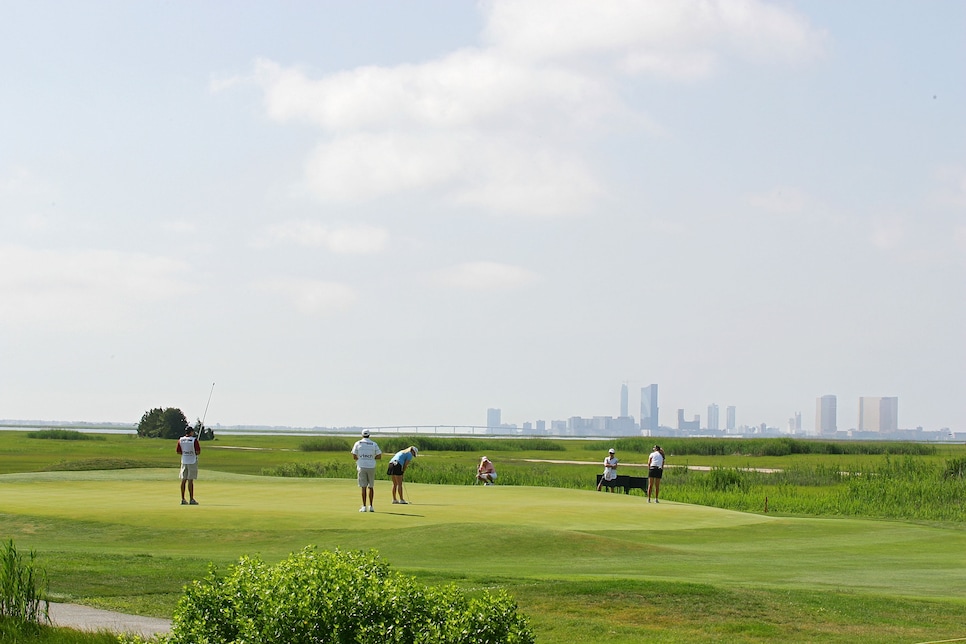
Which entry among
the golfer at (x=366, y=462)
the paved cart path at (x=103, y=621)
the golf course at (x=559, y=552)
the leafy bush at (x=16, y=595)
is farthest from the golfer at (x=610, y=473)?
the leafy bush at (x=16, y=595)

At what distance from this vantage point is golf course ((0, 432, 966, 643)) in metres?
14.6

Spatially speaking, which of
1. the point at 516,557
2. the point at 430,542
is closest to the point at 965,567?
the point at 516,557

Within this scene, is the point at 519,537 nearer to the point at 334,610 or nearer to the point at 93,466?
the point at 334,610

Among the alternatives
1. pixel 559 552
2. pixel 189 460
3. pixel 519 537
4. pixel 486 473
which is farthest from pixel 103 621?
pixel 486 473

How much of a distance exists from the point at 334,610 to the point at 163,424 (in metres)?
144

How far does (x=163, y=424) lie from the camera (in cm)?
14588

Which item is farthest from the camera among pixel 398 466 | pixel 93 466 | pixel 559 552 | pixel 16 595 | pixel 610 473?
pixel 93 466

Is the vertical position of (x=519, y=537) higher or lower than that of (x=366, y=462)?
lower

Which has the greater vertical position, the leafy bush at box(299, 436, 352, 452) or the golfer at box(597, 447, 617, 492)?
the golfer at box(597, 447, 617, 492)

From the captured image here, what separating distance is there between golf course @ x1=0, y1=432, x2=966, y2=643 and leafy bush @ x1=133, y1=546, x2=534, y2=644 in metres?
5.50

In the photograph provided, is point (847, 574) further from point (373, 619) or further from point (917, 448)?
point (917, 448)

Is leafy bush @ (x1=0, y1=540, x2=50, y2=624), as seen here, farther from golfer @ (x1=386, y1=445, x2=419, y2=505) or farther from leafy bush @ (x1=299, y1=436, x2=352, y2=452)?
leafy bush @ (x1=299, y1=436, x2=352, y2=452)

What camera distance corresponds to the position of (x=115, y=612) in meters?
13.7

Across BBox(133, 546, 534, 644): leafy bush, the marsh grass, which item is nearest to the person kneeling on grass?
the marsh grass
